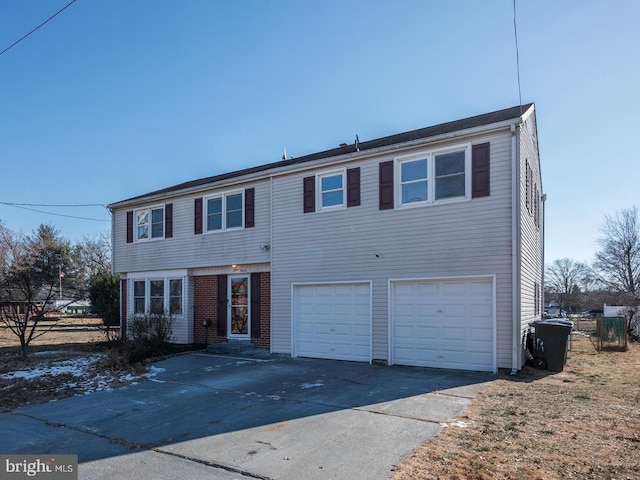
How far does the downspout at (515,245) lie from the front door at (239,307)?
7.70 m

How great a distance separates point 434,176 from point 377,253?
91.4 inches

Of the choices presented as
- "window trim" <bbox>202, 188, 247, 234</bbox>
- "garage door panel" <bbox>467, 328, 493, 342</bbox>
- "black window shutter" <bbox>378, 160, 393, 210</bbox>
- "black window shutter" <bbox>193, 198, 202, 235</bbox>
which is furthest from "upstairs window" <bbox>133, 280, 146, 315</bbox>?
"garage door panel" <bbox>467, 328, 493, 342</bbox>

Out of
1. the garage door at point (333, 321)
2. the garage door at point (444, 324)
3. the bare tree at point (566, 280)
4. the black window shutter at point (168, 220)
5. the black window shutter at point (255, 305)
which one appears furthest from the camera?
the bare tree at point (566, 280)

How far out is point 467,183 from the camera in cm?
1010

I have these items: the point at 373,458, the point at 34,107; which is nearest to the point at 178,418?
the point at 373,458

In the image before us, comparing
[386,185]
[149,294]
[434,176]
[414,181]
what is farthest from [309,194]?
[149,294]

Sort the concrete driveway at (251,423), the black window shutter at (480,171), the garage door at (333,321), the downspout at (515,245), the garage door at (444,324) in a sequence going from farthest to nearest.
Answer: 1. the garage door at (333,321)
2. the black window shutter at (480,171)
3. the garage door at (444,324)
4. the downspout at (515,245)
5. the concrete driveway at (251,423)

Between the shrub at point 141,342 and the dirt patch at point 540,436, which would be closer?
the dirt patch at point 540,436

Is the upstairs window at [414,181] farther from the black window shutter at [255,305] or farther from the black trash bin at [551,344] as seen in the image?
the black window shutter at [255,305]

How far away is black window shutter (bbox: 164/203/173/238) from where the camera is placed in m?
15.8

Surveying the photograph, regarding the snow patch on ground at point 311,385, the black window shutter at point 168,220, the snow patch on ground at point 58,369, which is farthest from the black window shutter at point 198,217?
the snow patch on ground at point 311,385

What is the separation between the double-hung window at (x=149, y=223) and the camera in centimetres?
1634

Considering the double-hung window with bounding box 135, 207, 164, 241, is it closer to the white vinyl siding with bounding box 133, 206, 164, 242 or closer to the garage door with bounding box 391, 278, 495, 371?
the white vinyl siding with bounding box 133, 206, 164, 242

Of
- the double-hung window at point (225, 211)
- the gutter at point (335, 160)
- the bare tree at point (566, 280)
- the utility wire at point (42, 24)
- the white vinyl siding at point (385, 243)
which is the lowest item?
the bare tree at point (566, 280)
